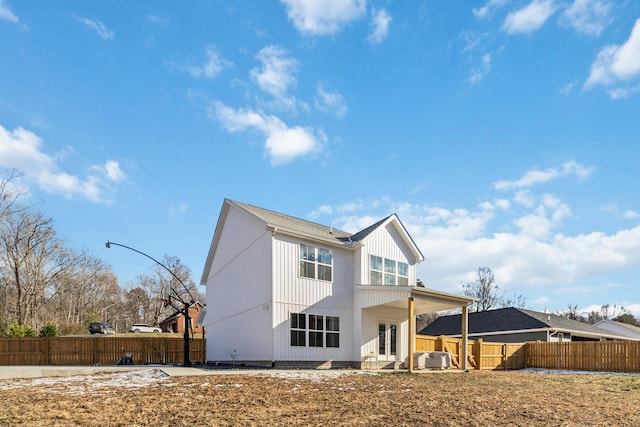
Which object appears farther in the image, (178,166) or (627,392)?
(178,166)

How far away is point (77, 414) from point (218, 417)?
2277mm

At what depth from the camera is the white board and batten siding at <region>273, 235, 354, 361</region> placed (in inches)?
706

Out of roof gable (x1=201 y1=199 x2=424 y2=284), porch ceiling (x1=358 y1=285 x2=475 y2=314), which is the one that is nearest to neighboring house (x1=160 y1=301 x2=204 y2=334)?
roof gable (x1=201 y1=199 x2=424 y2=284)

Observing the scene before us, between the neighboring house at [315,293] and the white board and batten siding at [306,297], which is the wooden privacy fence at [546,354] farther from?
the white board and batten siding at [306,297]

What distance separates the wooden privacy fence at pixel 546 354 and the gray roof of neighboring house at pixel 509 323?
4726 mm

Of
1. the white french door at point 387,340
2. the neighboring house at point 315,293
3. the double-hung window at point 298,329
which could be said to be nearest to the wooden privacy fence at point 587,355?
the neighboring house at point 315,293

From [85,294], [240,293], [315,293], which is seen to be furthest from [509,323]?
[85,294]

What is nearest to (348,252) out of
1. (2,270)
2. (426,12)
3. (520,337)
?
(426,12)

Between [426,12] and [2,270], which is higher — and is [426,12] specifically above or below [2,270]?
above

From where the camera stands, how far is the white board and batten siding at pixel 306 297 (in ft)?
58.8

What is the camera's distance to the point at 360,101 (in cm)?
1475

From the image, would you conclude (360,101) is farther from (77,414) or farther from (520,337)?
(520,337)

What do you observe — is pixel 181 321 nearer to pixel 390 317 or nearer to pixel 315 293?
pixel 390 317

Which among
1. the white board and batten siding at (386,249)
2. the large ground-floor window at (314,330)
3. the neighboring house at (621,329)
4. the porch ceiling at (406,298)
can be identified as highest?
the white board and batten siding at (386,249)
